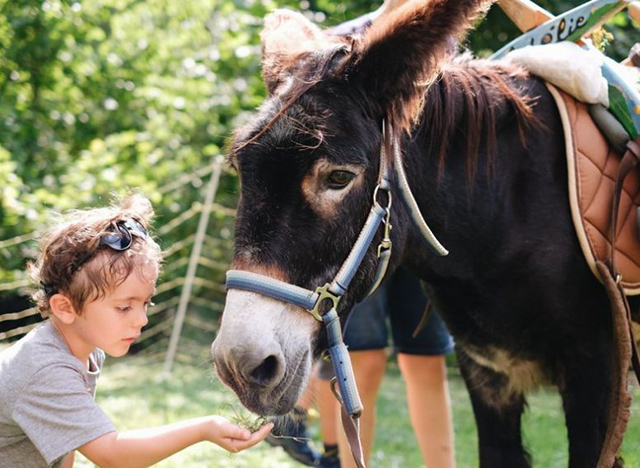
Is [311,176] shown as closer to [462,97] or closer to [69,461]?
[462,97]

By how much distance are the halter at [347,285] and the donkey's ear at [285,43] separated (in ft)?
1.14

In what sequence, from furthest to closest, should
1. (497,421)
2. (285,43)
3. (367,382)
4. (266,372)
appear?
(367,382), (497,421), (285,43), (266,372)

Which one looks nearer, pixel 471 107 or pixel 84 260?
pixel 84 260

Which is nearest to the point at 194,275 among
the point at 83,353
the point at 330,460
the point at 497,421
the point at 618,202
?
the point at 330,460

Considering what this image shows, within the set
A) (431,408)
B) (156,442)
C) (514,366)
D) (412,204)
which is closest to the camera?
(156,442)

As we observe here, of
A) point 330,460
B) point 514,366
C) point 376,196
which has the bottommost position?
point 330,460

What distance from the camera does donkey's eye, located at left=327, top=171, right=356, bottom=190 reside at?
194 centimetres

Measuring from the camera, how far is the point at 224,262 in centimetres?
859

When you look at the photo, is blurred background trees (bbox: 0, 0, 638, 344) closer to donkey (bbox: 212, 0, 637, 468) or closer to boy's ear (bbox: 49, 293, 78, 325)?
boy's ear (bbox: 49, 293, 78, 325)

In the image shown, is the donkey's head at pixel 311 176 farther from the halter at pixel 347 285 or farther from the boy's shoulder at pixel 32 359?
the boy's shoulder at pixel 32 359

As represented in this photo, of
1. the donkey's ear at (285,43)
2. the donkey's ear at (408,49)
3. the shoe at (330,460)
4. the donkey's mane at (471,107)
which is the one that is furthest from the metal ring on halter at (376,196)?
the shoe at (330,460)

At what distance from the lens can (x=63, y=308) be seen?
2.10 m

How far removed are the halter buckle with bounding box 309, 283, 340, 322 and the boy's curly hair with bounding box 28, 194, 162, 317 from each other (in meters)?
0.52

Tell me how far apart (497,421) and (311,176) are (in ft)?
4.24
